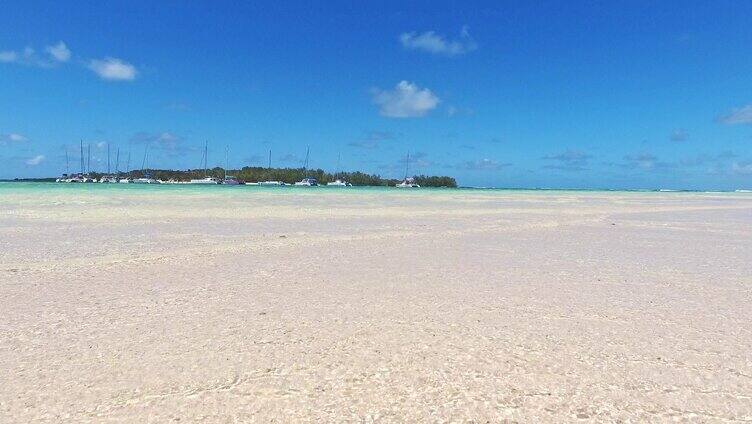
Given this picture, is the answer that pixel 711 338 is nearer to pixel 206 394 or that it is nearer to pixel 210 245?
pixel 206 394

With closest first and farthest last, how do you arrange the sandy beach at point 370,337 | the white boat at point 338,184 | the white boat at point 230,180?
the sandy beach at point 370,337 → the white boat at point 230,180 → the white boat at point 338,184

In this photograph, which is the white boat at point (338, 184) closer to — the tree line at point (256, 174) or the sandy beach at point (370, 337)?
the tree line at point (256, 174)

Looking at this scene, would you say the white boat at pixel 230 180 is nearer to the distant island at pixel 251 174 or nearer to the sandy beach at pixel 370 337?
the distant island at pixel 251 174

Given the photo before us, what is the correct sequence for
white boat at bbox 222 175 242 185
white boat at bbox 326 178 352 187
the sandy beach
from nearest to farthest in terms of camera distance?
the sandy beach, white boat at bbox 222 175 242 185, white boat at bbox 326 178 352 187

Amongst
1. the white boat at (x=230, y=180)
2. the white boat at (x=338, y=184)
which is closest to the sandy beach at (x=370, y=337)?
the white boat at (x=230, y=180)

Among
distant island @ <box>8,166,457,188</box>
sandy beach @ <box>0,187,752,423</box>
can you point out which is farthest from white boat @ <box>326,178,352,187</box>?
sandy beach @ <box>0,187,752,423</box>

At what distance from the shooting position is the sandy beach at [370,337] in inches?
106

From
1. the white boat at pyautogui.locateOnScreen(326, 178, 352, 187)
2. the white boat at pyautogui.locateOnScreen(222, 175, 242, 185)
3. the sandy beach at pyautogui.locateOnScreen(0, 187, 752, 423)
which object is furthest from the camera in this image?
the white boat at pyautogui.locateOnScreen(326, 178, 352, 187)

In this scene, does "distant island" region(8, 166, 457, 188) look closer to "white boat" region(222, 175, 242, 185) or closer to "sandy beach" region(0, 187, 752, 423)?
"white boat" region(222, 175, 242, 185)

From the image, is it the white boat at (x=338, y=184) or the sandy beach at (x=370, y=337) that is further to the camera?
the white boat at (x=338, y=184)


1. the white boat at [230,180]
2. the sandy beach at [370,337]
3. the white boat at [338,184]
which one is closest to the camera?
the sandy beach at [370,337]

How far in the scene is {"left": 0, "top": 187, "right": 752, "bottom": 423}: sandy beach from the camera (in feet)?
8.83

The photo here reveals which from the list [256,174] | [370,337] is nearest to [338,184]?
[256,174]

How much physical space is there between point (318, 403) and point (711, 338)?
324 cm
